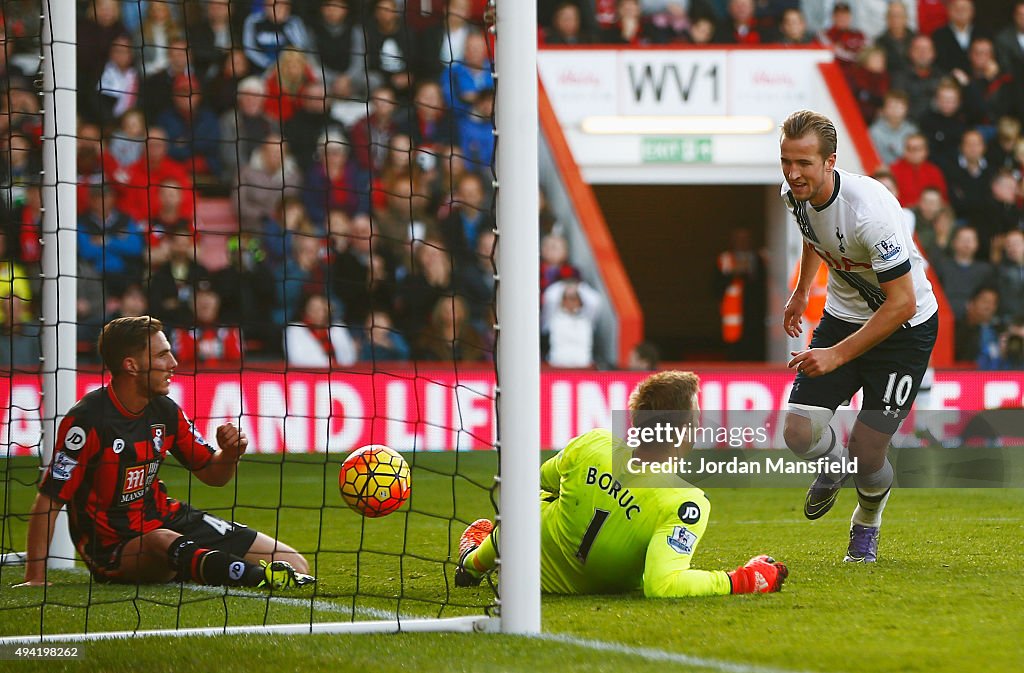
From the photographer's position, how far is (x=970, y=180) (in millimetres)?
13344

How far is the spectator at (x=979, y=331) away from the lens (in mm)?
12148

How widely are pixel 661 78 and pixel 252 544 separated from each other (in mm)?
8992

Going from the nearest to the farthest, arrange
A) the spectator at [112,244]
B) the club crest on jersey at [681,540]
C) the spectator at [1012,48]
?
the club crest on jersey at [681,540], the spectator at [112,244], the spectator at [1012,48]

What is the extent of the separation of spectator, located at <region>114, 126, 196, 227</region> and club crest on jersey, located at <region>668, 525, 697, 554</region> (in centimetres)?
765

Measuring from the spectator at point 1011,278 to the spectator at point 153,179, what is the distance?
690 cm

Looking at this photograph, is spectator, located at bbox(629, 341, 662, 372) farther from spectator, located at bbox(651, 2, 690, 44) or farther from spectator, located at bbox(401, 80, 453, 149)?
spectator, located at bbox(651, 2, 690, 44)

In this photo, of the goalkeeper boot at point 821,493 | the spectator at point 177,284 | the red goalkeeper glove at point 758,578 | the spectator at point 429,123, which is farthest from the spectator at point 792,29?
the red goalkeeper glove at point 758,578

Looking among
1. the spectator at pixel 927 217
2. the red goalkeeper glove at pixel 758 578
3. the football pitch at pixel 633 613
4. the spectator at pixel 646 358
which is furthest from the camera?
the spectator at pixel 927 217

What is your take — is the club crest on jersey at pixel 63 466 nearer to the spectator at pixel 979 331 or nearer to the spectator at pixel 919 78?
the spectator at pixel 979 331

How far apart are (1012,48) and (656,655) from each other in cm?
1206

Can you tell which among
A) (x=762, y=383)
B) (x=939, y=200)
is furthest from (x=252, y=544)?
(x=939, y=200)

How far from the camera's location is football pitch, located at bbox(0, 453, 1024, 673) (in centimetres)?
359

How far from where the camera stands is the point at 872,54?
13.8 meters

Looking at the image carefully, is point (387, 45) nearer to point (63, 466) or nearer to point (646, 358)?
point (646, 358)
